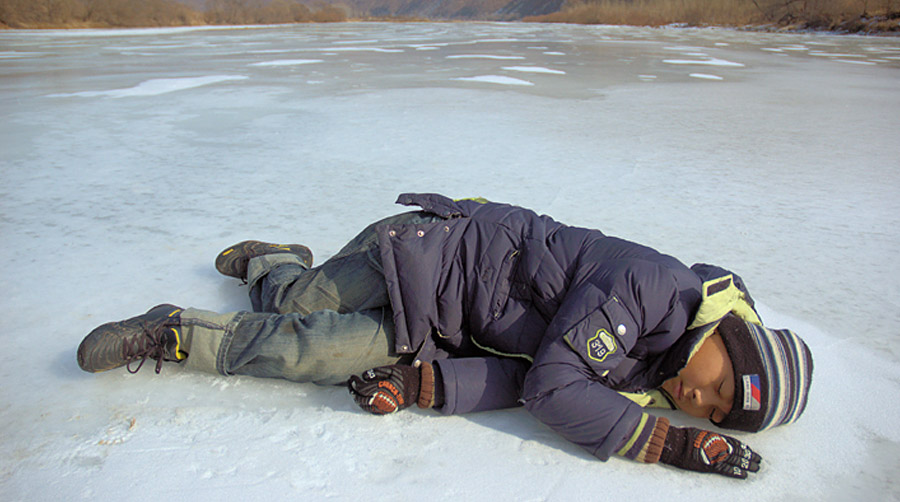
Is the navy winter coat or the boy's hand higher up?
the navy winter coat

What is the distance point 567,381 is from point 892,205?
7.33 ft

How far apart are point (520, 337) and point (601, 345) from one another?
213mm

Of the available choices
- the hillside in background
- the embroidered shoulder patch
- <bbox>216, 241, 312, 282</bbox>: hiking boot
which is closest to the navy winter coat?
the embroidered shoulder patch

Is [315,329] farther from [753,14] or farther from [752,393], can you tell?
[753,14]

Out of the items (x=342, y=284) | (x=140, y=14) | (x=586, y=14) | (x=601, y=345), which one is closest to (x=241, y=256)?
(x=342, y=284)

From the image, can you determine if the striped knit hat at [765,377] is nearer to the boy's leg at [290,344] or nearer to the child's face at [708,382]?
the child's face at [708,382]

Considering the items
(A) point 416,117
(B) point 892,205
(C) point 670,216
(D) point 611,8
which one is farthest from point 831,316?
(D) point 611,8

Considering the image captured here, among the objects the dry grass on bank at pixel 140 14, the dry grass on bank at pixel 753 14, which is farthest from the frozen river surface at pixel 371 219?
the dry grass on bank at pixel 753 14

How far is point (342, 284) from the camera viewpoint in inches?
61.7

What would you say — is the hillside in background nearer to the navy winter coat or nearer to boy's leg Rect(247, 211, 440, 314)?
the navy winter coat

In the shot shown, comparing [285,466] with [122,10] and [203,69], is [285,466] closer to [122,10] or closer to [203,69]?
[203,69]

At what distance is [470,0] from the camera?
282 feet

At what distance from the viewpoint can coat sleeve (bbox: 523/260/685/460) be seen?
1174 mm

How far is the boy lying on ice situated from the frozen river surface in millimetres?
65
